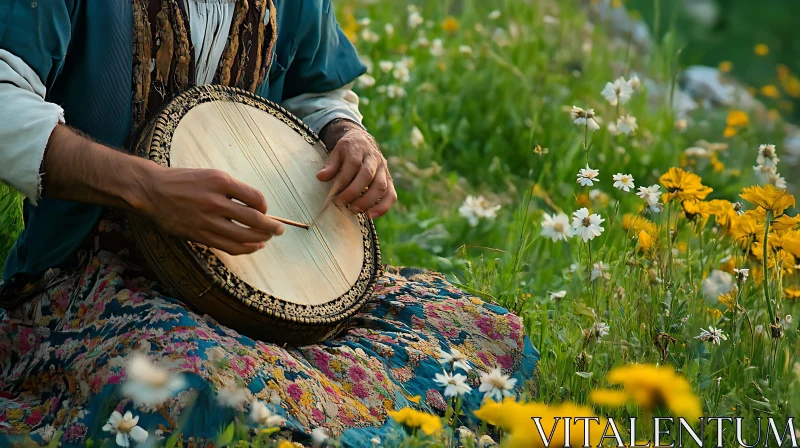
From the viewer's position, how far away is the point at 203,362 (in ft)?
6.57

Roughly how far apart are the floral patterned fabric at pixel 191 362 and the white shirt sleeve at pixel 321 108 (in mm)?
564

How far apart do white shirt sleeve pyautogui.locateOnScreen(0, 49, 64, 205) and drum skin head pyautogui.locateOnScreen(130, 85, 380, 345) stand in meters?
0.20

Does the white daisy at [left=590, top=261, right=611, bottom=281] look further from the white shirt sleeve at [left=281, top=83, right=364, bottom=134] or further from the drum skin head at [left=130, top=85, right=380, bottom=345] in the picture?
the white shirt sleeve at [left=281, top=83, right=364, bottom=134]

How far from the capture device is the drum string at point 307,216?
2.39 meters

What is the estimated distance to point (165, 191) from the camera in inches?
79.4

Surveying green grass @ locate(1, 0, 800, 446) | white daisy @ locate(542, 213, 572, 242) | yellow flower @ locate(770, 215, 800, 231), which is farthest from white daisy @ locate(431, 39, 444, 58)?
yellow flower @ locate(770, 215, 800, 231)

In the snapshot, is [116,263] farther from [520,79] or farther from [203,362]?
[520,79]

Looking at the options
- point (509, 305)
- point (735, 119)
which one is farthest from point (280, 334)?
point (735, 119)

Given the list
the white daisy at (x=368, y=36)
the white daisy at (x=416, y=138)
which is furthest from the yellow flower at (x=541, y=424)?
the white daisy at (x=368, y=36)

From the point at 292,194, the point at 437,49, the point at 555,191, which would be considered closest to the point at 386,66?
the point at 437,49

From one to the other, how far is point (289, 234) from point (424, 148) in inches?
94.9

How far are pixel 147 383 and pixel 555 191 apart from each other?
3.28 meters

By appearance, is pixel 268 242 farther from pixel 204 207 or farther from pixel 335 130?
pixel 335 130

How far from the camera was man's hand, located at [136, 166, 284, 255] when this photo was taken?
6.60 ft
